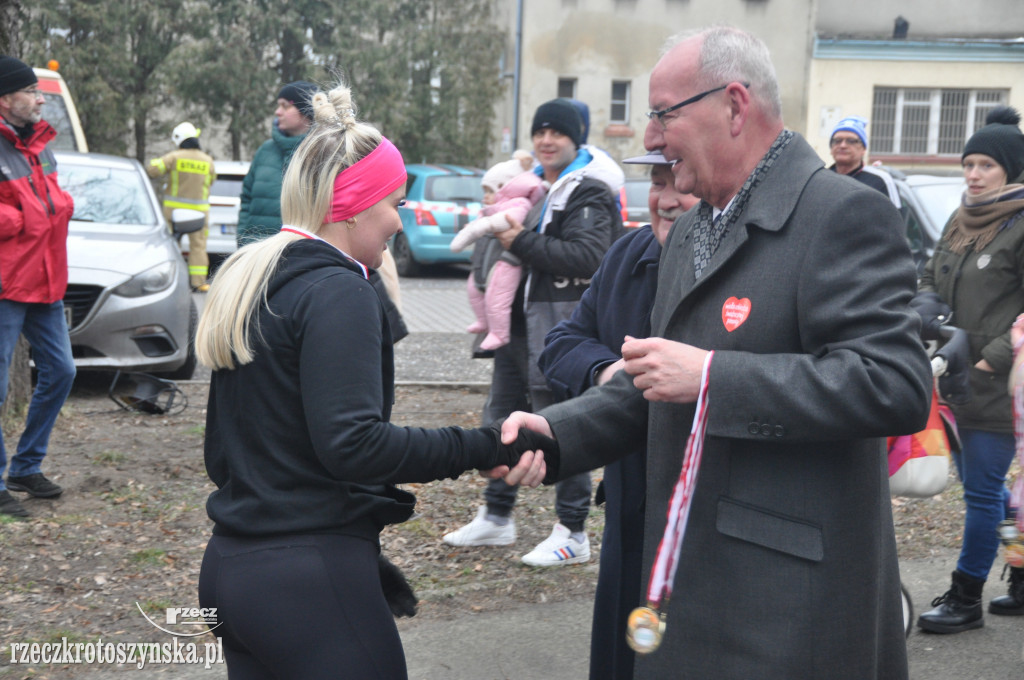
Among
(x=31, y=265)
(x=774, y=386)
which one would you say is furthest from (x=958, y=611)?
(x=31, y=265)

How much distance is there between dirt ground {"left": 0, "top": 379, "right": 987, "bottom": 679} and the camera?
445 centimetres

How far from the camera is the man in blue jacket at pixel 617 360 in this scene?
2889 millimetres

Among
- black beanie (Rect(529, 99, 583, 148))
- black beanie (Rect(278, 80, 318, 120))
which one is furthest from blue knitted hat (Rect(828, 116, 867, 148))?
black beanie (Rect(278, 80, 318, 120))

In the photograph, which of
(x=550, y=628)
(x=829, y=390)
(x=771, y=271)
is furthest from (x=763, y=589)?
(x=550, y=628)

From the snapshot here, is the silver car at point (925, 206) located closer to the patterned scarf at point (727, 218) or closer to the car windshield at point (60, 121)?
the car windshield at point (60, 121)

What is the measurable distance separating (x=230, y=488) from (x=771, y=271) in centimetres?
127

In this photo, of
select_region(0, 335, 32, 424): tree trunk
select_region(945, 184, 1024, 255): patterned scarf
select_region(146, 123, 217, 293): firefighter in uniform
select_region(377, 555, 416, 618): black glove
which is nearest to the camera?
select_region(377, 555, 416, 618): black glove

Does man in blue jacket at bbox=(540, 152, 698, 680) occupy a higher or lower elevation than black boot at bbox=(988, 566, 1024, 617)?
higher

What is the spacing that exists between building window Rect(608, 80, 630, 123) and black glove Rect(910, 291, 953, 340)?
91.4 feet

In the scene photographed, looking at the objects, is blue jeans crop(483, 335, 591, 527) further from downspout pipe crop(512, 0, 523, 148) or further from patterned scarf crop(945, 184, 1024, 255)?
downspout pipe crop(512, 0, 523, 148)

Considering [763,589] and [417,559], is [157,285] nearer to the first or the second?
[417,559]

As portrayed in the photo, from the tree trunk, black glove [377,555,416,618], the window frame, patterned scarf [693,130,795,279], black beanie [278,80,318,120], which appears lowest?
the tree trunk

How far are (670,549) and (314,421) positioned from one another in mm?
789

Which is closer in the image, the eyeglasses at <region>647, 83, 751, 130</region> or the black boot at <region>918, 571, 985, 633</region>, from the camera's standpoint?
the eyeglasses at <region>647, 83, 751, 130</region>
